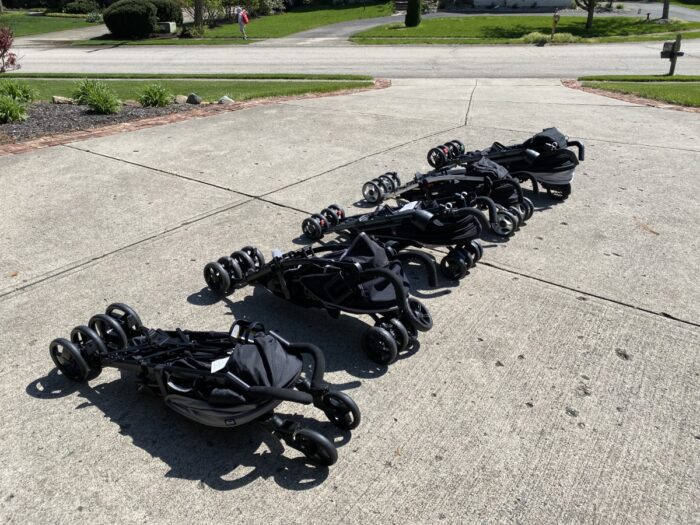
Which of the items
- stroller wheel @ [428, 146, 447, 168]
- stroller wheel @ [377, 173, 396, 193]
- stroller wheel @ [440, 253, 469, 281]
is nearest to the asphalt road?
stroller wheel @ [428, 146, 447, 168]

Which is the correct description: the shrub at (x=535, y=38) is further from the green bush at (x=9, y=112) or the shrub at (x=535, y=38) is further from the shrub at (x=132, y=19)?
the green bush at (x=9, y=112)

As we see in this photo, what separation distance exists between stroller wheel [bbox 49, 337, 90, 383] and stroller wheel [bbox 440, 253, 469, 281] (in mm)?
3034

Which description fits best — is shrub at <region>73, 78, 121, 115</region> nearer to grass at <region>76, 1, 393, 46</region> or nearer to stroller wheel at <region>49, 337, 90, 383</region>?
stroller wheel at <region>49, 337, 90, 383</region>

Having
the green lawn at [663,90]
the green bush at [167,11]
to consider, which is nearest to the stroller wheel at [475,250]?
the green lawn at [663,90]

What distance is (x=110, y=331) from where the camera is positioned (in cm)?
408

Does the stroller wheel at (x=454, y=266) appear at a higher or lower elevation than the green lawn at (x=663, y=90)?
lower

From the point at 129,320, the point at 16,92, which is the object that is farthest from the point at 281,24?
the point at 129,320

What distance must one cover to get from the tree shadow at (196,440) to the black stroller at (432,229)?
88.6 inches

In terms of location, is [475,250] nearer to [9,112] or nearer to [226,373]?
[226,373]

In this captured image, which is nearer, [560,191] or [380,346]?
[380,346]

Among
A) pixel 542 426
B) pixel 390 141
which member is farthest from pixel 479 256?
pixel 390 141

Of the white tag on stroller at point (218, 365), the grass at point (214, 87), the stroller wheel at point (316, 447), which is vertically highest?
the grass at point (214, 87)

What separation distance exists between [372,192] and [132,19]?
1274 inches

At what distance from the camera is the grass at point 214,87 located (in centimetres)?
1376
